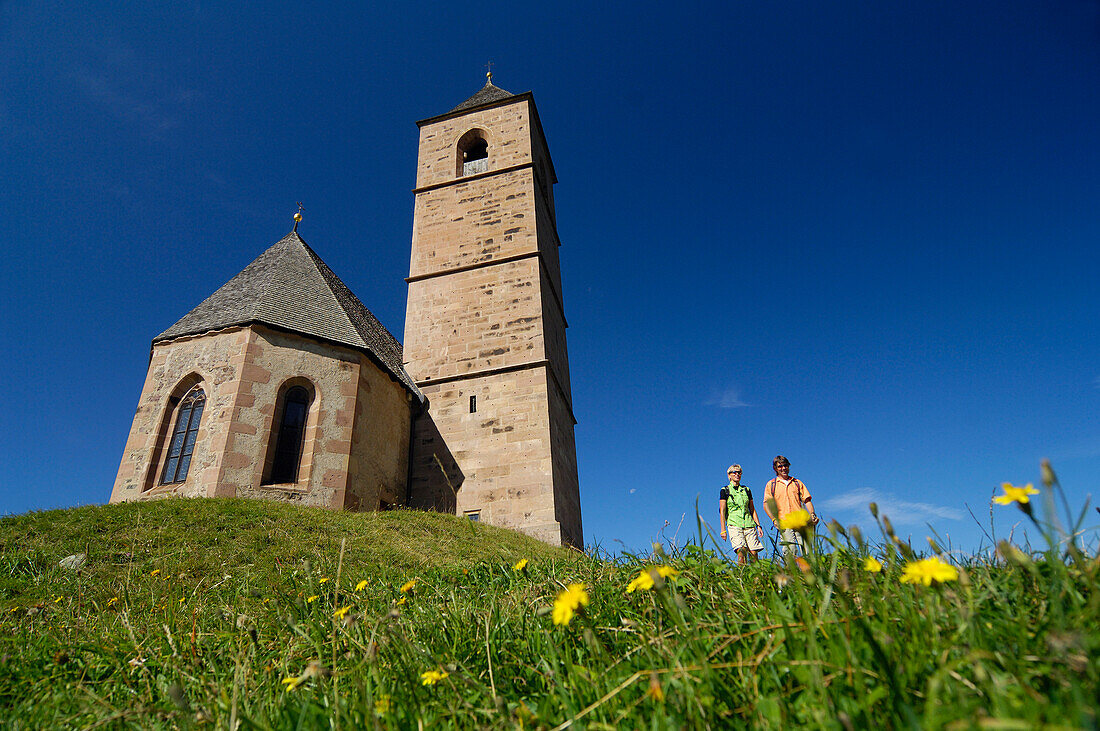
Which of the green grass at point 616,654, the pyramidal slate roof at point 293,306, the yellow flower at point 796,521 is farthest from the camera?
the pyramidal slate roof at point 293,306

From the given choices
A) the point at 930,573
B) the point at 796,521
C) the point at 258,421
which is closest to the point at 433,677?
the point at 796,521

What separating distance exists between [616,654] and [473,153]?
22.9 metres

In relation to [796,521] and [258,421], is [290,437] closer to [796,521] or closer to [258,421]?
[258,421]

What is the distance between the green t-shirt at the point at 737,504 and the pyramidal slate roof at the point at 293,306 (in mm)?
10612

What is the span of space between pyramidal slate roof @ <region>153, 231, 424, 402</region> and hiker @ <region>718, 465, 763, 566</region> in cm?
1059

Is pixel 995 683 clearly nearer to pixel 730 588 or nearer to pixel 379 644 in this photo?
pixel 730 588

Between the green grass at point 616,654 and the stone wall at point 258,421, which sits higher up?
the stone wall at point 258,421

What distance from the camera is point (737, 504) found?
19.7 ft

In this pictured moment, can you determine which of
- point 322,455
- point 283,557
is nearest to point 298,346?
point 322,455

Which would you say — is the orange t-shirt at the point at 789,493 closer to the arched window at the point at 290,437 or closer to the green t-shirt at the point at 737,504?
the green t-shirt at the point at 737,504

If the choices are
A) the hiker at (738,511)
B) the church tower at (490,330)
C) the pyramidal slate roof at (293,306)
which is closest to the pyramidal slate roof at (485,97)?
the church tower at (490,330)

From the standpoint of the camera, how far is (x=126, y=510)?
935cm

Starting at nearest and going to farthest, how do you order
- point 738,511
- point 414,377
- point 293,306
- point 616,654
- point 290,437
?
point 616,654, point 738,511, point 290,437, point 293,306, point 414,377

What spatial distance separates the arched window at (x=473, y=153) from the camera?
21328 millimetres
